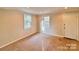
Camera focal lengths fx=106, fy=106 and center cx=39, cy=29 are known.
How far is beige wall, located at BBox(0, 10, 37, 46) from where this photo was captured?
1667 millimetres

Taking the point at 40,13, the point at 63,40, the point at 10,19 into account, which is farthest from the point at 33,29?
the point at 63,40

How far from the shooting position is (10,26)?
172cm

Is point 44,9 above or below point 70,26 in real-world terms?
above

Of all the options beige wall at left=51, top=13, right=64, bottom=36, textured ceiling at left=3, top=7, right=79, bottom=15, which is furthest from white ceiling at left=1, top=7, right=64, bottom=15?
beige wall at left=51, top=13, right=64, bottom=36

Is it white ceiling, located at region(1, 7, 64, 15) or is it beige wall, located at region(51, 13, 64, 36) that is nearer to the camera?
white ceiling, located at region(1, 7, 64, 15)

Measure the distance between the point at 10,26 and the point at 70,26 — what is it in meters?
0.99

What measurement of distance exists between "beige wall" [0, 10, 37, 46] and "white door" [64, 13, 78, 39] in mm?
708

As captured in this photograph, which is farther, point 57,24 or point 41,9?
point 57,24

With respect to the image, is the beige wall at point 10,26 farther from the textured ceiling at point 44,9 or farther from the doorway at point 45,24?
the doorway at point 45,24

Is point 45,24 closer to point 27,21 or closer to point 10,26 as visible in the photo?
point 27,21

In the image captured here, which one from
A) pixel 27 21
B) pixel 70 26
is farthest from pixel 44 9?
pixel 70 26

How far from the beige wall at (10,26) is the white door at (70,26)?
708mm

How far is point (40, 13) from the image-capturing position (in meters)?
1.79

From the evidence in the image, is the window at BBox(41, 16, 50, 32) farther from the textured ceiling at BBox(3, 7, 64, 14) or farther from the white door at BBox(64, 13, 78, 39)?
the white door at BBox(64, 13, 78, 39)
